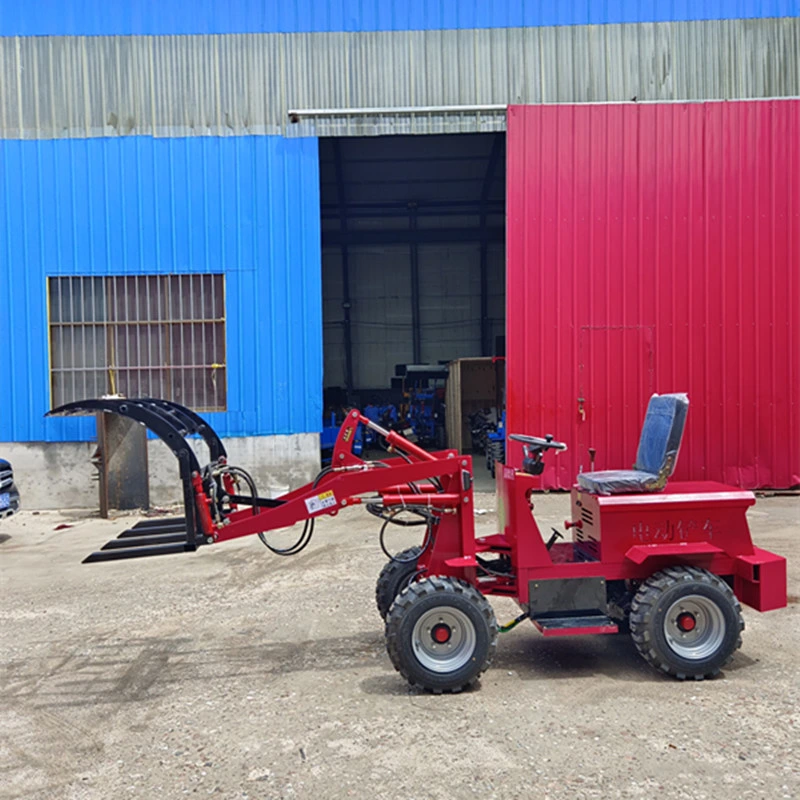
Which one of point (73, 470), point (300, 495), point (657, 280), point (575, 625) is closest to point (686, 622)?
point (575, 625)

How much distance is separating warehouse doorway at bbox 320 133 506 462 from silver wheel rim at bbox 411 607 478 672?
17.0m

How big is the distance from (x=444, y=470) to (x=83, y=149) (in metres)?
10.6

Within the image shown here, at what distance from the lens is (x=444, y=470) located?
4.95m

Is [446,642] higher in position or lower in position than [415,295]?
lower

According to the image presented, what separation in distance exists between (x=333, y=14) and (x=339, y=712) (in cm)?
1173

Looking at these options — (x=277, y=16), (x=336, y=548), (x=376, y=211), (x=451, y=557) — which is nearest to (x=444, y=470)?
(x=451, y=557)

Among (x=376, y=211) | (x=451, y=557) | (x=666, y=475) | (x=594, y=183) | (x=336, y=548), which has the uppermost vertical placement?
(x=376, y=211)

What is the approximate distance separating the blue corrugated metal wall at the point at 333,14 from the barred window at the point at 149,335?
4.23 m

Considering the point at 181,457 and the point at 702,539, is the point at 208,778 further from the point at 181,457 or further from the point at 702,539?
the point at 702,539

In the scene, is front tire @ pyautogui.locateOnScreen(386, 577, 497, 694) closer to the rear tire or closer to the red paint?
the rear tire

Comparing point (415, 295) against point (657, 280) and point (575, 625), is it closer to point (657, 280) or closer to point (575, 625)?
point (657, 280)

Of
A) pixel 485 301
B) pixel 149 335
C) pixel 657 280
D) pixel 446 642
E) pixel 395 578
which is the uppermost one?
pixel 485 301

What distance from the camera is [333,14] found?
12.6m

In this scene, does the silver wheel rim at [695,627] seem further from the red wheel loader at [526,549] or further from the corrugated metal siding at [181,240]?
the corrugated metal siding at [181,240]
